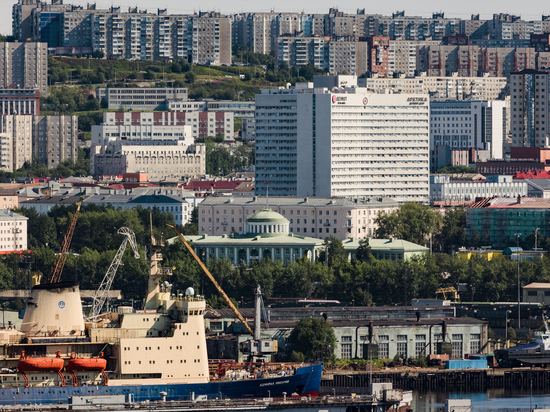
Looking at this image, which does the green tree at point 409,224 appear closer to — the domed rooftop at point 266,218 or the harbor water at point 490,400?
the domed rooftop at point 266,218

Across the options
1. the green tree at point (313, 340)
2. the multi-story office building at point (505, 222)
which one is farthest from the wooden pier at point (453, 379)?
the multi-story office building at point (505, 222)

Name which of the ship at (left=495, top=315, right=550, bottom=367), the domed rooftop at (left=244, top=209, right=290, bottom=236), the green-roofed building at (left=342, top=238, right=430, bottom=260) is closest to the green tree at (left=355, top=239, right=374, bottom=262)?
the green-roofed building at (left=342, top=238, right=430, bottom=260)

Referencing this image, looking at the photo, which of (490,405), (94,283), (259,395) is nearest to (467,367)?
(490,405)

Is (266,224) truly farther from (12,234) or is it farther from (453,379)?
(453,379)

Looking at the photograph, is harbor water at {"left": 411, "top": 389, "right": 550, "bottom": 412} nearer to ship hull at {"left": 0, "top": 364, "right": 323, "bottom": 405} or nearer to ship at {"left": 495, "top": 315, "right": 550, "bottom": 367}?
ship at {"left": 495, "top": 315, "right": 550, "bottom": 367}

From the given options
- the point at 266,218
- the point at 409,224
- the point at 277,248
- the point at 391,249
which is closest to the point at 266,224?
the point at 266,218
